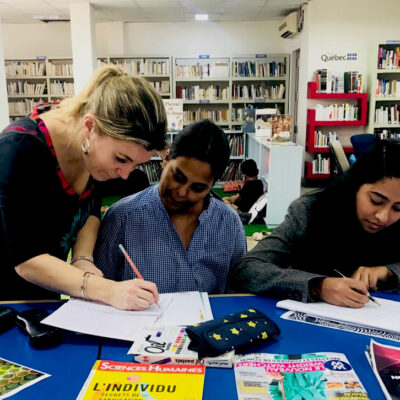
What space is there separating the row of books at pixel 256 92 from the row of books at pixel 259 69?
0.77 ft

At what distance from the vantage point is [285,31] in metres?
7.65

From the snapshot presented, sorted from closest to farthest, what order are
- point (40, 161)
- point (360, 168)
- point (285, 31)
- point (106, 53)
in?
point (40, 161) < point (360, 168) < point (285, 31) < point (106, 53)

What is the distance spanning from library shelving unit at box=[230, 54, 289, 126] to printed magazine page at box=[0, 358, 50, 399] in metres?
7.54

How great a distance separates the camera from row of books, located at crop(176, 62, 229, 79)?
8.04m

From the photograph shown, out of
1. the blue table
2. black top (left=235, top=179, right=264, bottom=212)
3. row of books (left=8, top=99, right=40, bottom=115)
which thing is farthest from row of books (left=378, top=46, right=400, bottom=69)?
the blue table

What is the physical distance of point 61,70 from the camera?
8.39m

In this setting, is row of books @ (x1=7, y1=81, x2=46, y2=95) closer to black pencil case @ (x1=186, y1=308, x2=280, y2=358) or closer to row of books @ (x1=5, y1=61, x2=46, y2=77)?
row of books @ (x1=5, y1=61, x2=46, y2=77)

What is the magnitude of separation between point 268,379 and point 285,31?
7746 millimetres

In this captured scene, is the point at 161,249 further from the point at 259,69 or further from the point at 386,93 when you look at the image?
the point at 259,69

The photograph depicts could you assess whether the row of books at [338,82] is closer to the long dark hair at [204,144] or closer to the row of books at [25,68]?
the row of books at [25,68]

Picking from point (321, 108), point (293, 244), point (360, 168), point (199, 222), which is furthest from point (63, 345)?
point (321, 108)

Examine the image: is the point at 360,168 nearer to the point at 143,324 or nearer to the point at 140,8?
the point at 143,324

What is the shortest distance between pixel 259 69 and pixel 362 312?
7530 millimetres

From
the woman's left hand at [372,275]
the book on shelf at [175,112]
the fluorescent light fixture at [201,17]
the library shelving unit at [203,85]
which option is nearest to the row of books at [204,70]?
the library shelving unit at [203,85]
